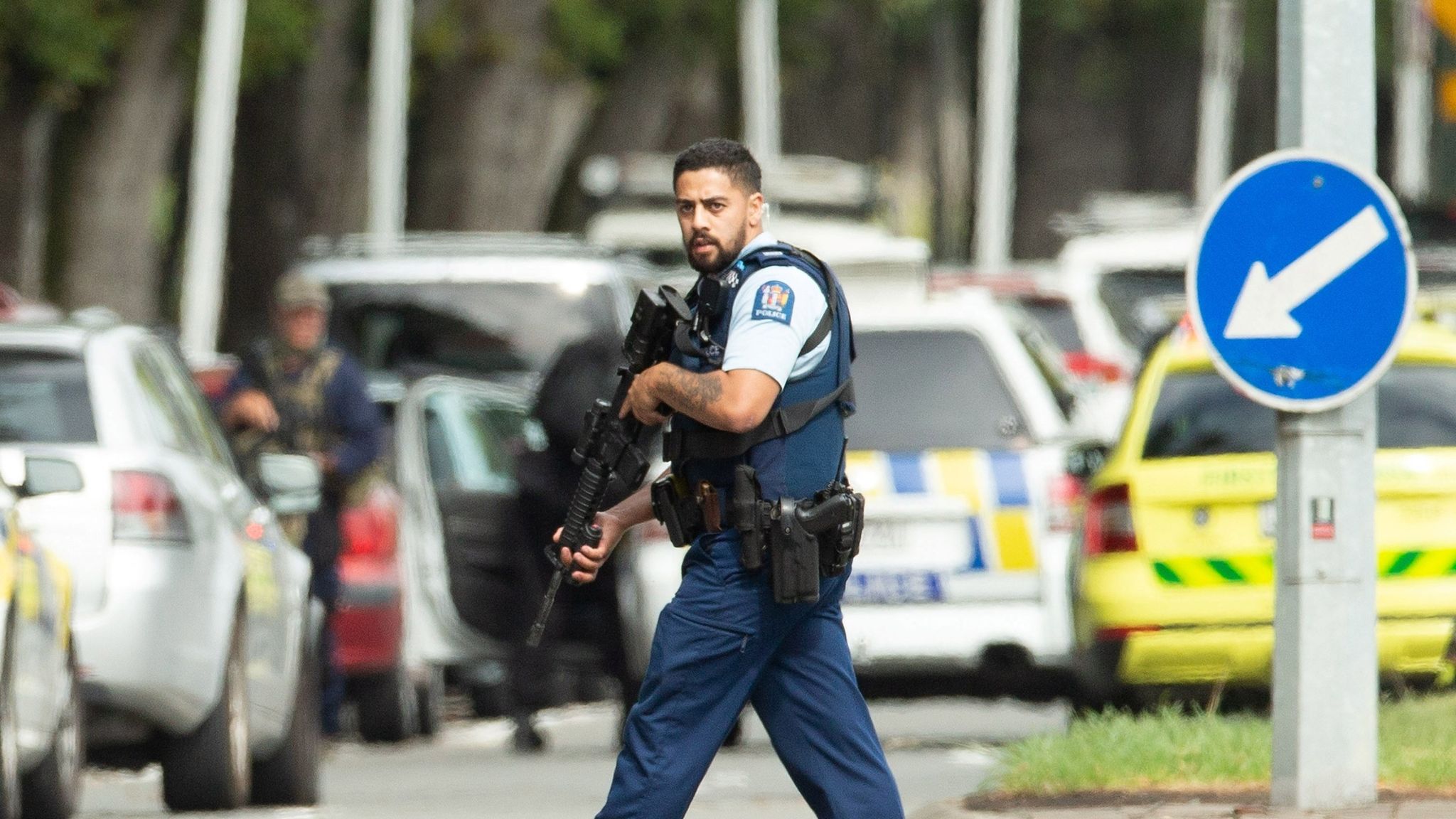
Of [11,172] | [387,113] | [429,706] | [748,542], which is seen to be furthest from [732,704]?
[387,113]

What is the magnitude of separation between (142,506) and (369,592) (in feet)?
14.6

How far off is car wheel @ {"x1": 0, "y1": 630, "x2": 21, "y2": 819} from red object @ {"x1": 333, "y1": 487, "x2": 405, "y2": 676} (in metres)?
5.42

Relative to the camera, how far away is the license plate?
1259 cm

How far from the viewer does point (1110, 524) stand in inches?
463

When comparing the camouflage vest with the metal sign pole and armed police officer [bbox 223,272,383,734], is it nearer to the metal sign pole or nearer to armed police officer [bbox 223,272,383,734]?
armed police officer [bbox 223,272,383,734]

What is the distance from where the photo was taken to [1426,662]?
37.2 feet

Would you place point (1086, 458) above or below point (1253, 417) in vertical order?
below

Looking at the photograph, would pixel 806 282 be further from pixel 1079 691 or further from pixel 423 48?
pixel 423 48

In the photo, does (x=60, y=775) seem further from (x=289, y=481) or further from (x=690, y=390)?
(x=690, y=390)

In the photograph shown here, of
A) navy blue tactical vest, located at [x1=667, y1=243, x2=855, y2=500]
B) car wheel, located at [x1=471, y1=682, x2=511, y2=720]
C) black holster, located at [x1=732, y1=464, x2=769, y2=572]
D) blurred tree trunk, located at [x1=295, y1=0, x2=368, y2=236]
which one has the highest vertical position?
blurred tree trunk, located at [x1=295, y1=0, x2=368, y2=236]

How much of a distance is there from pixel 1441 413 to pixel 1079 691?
1635 millimetres

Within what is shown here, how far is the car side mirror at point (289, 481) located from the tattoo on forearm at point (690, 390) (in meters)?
4.61

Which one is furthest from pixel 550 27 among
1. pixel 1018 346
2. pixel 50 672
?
pixel 50 672

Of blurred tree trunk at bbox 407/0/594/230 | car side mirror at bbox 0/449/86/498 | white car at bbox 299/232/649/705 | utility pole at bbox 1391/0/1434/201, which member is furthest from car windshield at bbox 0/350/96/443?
utility pole at bbox 1391/0/1434/201
